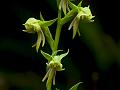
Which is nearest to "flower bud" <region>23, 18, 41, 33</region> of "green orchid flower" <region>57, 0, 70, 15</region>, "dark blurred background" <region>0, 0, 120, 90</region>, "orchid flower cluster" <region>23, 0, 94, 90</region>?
"orchid flower cluster" <region>23, 0, 94, 90</region>

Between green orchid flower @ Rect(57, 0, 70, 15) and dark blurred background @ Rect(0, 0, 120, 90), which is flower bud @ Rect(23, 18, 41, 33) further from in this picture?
dark blurred background @ Rect(0, 0, 120, 90)

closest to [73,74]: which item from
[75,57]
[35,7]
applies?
[75,57]

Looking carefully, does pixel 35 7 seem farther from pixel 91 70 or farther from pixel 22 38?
pixel 91 70

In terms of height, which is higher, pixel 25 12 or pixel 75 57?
pixel 25 12

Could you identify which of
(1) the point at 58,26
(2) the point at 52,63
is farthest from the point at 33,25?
(2) the point at 52,63

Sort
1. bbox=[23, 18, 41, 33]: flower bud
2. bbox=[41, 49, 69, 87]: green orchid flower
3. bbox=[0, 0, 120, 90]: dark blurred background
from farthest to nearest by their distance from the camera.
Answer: bbox=[0, 0, 120, 90]: dark blurred background → bbox=[23, 18, 41, 33]: flower bud → bbox=[41, 49, 69, 87]: green orchid flower

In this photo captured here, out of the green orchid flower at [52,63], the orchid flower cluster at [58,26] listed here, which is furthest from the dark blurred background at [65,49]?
the green orchid flower at [52,63]

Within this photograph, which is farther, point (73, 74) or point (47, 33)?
point (73, 74)
